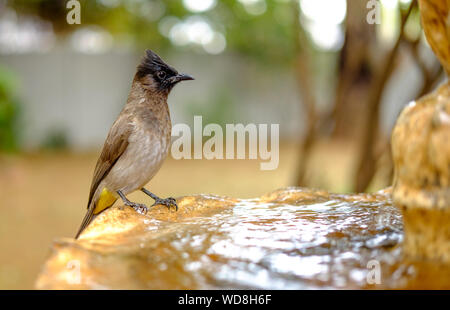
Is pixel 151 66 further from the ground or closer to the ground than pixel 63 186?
further from the ground

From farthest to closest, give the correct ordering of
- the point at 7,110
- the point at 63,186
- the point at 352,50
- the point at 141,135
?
the point at 63,186, the point at 7,110, the point at 352,50, the point at 141,135

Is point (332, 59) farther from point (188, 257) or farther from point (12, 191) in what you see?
point (188, 257)

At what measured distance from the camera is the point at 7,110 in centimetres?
691

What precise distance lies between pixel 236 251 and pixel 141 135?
884 millimetres

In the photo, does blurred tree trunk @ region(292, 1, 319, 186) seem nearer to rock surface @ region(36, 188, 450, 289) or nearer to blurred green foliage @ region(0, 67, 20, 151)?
rock surface @ region(36, 188, 450, 289)

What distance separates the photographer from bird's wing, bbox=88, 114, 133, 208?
2.05 m

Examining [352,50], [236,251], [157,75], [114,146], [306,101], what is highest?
[352,50]

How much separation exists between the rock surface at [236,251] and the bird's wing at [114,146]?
0.44 meters

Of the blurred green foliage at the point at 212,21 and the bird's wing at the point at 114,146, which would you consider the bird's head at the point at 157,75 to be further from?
the blurred green foliage at the point at 212,21

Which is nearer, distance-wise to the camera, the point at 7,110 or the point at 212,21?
the point at 7,110

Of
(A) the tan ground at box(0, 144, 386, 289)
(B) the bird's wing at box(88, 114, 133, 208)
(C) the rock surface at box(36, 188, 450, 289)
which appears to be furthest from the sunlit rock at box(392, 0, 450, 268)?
(A) the tan ground at box(0, 144, 386, 289)

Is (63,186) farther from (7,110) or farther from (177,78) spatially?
(177,78)

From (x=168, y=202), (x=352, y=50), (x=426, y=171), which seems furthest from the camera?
(x=352, y=50)

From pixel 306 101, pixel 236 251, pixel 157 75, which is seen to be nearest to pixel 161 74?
pixel 157 75
